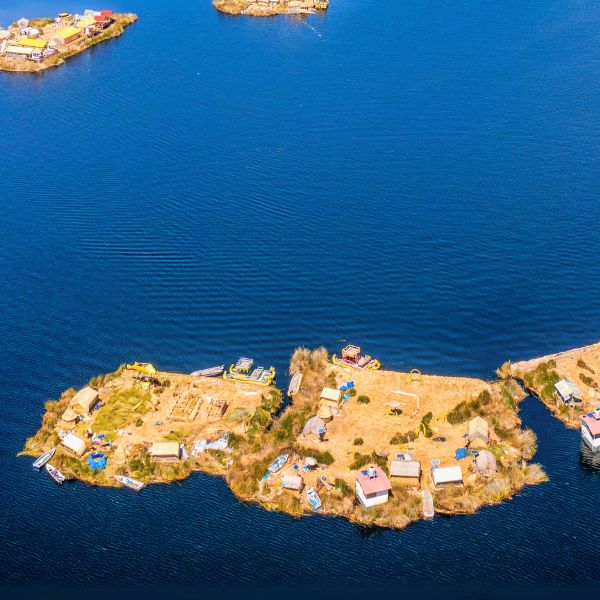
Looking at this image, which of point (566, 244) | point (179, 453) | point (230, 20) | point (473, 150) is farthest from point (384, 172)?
point (230, 20)

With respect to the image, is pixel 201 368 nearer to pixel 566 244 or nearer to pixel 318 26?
pixel 566 244

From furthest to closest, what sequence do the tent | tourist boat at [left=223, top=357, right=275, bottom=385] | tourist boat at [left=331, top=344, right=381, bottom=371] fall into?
tourist boat at [left=331, top=344, right=381, bottom=371] < tourist boat at [left=223, top=357, right=275, bottom=385] < the tent

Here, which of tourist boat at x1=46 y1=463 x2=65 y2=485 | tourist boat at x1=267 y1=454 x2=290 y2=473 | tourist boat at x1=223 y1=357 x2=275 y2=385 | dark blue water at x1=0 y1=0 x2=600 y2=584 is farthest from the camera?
tourist boat at x1=223 y1=357 x2=275 y2=385

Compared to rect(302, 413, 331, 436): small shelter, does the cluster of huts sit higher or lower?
higher

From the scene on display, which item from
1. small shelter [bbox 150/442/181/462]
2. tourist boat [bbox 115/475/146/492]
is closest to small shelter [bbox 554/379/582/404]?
small shelter [bbox 150/442/181/462]

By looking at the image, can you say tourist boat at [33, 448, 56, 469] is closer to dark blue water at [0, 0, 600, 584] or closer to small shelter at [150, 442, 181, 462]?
dark blue water at [0, 0, 600, 584]

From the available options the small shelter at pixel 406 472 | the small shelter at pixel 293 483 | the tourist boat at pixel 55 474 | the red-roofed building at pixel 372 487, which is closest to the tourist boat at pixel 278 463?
the small shelter at pixel 293 483
